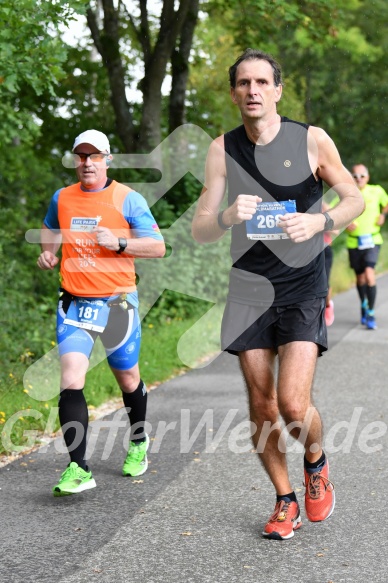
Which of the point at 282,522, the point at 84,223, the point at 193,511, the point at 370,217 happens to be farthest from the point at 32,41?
the point at 370,217

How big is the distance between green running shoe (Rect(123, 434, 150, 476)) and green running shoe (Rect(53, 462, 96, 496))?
0.58 m

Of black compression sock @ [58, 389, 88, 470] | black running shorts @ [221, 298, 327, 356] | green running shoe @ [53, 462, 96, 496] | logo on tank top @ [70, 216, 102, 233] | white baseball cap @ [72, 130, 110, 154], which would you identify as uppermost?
white baseball cap @ [72, 130, 110, 154]

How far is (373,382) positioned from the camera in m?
9.78

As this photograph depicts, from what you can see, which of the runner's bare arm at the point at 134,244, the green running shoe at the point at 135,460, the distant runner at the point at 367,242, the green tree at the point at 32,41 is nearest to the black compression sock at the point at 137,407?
the green running shoe at the point at 135,460

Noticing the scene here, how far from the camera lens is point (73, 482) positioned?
18.8 feet

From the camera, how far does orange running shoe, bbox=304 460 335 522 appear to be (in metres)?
5.11

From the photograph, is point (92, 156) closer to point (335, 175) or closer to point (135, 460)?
point (335, 175)

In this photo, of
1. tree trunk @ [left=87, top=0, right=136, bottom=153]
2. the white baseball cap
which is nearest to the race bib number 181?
the white baseball cap

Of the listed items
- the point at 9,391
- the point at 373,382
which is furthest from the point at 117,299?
the point at 373,382

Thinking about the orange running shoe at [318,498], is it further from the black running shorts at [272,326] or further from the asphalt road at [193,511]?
the black running shorts at [272,326]

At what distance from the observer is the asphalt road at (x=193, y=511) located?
458 centimetres

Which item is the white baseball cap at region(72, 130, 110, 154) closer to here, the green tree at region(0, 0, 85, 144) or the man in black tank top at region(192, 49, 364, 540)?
the man in black tank top at region(192, 49, 364, 540)

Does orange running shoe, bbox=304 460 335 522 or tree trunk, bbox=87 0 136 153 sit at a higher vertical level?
tree trunk, bbox=87 0 136 153

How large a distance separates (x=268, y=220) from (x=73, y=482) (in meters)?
1.85
